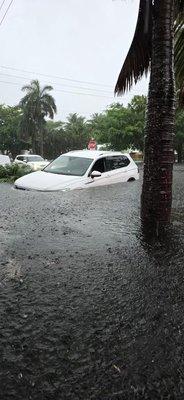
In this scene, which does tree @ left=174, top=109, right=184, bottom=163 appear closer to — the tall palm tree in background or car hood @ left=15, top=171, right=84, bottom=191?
car hood @ left=15, top=171, right=84, bottom=191

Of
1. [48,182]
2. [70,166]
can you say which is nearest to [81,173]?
[70,166]

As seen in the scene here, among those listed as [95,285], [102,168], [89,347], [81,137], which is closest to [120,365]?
[89,347]

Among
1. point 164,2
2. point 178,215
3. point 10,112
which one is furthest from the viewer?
point 10,112

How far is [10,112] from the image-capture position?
206 ft

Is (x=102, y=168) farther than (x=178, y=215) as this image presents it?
Yes

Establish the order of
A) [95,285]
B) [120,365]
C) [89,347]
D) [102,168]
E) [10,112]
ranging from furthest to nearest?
[10,112], [102,168], [95,285], [89,347], [120,365]

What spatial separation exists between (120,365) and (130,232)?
9.95ft

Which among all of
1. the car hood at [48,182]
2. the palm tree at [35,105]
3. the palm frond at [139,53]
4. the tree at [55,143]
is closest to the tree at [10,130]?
the tree at [55,143]

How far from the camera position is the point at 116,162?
40.4 ft

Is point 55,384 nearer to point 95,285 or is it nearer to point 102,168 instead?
point 95,285

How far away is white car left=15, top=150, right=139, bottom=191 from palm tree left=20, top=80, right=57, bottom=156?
39.9m

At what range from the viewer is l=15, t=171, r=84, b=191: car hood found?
31.2 feet

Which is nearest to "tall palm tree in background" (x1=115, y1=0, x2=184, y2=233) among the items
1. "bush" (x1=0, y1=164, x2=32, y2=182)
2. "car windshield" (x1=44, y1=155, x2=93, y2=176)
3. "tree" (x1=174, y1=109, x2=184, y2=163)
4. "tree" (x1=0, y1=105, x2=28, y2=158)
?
"car windshield" (x1=44, y1=155, x2=93, y2=176)

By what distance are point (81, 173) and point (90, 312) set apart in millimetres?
7845
